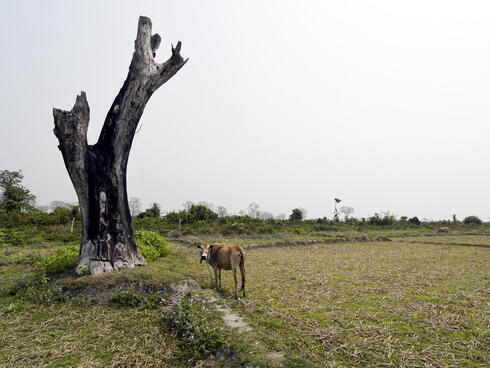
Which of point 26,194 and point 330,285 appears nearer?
point 330,285

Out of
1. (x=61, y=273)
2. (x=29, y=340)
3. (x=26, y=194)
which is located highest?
(x=26, y=194)

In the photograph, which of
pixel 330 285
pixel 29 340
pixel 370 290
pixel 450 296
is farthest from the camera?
pixel 330 285

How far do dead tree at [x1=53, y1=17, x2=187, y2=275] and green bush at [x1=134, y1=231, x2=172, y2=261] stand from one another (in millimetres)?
1338

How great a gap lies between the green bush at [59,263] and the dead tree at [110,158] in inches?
30.7

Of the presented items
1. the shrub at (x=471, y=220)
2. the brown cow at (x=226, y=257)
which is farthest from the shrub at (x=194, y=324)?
the shrub at (x=471, y=220)

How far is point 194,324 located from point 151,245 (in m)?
6.73

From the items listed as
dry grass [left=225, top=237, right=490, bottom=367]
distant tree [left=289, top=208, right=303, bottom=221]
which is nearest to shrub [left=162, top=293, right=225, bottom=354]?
dry grass [left=225, top=237, right=490, bottom=367]

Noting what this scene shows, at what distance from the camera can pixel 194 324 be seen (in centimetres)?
462

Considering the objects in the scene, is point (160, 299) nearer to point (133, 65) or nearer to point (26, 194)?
point (133, 65)

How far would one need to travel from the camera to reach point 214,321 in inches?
193

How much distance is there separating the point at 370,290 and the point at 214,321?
448 centimetres

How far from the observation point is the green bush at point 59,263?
7979 mm

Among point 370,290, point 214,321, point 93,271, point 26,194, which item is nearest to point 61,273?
point 93,271

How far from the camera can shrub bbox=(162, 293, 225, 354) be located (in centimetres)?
425
